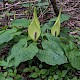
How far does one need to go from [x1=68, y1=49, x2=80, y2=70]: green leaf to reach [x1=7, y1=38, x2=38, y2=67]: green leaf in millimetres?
258

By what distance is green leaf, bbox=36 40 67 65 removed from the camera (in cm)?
185

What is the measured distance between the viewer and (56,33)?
2.10 metres

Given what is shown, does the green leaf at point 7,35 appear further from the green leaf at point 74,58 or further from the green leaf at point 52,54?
the green leaf at point 74,58

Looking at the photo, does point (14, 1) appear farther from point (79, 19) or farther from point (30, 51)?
point (30, 51)

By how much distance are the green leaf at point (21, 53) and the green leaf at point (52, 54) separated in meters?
0.06

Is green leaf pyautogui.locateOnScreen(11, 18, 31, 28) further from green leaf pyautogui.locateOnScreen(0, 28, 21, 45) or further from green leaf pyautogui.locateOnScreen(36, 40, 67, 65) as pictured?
green leaf pyautogui.locateOnScreen(36, 40, 67, 65)

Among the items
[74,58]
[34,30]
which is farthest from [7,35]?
[74,58]

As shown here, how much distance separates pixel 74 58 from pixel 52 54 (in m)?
0.16

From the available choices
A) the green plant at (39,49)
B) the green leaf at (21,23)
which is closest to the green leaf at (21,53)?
the green plant at (39,49)

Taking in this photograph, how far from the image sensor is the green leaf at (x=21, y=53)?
183 centimetres

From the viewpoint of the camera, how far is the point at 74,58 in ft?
6.24

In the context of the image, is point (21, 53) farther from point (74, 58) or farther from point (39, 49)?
point (74, 58)

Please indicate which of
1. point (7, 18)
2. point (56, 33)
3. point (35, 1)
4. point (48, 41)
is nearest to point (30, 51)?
point (48, 41)

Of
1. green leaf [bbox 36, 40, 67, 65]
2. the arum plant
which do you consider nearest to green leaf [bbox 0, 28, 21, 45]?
the arum plant
